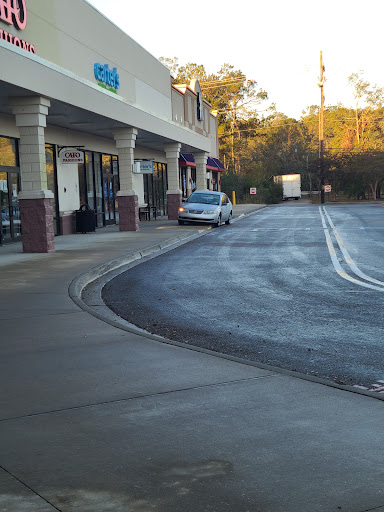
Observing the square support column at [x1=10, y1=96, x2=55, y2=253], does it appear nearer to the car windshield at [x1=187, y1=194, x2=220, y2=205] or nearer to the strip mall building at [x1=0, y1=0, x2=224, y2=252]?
the strip mall building at [x1=0, y1=0, x2=224, y2=252]

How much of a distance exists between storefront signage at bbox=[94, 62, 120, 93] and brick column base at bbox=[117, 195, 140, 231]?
592 cm

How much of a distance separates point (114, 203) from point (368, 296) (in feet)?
81.9

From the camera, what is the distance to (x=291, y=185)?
8369 cm

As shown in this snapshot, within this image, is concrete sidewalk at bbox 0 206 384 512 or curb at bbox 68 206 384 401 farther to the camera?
curb at bbox 68 206 384 401

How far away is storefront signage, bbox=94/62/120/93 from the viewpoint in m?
29.7

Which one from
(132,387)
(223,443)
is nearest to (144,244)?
(132,387)

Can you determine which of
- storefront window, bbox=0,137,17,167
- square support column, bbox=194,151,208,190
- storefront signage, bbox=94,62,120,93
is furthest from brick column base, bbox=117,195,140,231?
square support column, bbox=194,151,208,190

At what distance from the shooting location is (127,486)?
3797mm

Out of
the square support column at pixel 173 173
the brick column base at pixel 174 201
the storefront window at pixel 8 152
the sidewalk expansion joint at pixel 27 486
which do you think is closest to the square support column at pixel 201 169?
the brick column base at pixel 174 201

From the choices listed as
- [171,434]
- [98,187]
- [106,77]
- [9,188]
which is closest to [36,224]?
[9,188]

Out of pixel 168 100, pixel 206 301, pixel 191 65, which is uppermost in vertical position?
pixel 191 65

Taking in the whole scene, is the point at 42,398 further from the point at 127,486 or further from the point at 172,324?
the point at 172,324

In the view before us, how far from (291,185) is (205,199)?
53301mm

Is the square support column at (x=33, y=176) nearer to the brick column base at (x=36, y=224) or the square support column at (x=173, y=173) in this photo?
the brick column base at (x=36, y=224)
